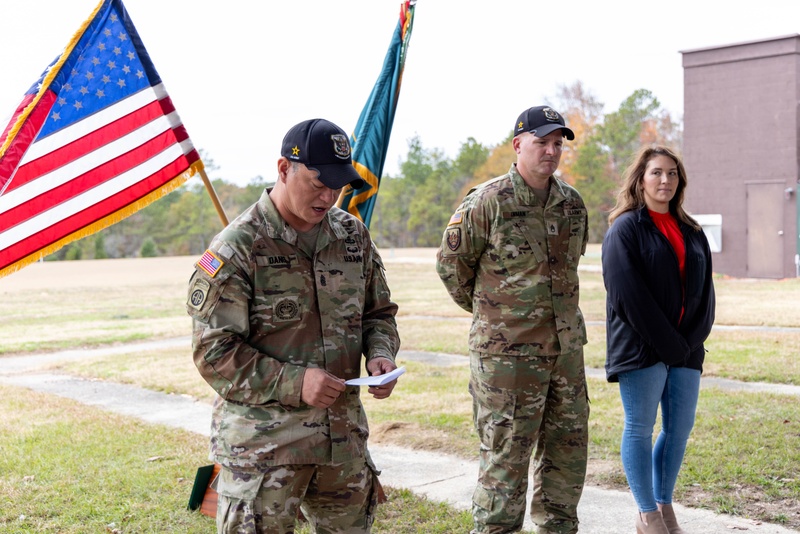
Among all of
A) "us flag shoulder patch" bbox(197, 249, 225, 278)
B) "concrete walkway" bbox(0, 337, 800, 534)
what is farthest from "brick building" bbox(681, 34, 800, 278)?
"us flag shoulder patch" bbox(197, 249, 225, 278)

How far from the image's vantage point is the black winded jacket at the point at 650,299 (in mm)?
3697

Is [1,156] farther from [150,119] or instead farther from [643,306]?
[643,306]

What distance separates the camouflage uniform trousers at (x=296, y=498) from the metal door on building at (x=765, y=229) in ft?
67.1

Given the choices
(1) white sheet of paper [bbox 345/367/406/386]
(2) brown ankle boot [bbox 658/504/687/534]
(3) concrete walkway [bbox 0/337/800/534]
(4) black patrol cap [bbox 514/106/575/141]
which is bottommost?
(3) concrete walkway [bbox 0/337/800/534]

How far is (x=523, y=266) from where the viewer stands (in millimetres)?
3738

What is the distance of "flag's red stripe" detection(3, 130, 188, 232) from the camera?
4.18 metres

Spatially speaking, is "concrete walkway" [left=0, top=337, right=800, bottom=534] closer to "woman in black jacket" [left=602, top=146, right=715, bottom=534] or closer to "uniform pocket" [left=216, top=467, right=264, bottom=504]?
"woman in black jacket" [left=602, top=146, right=715, bottom=534]

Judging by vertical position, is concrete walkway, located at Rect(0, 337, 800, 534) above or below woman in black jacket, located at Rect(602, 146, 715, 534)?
below

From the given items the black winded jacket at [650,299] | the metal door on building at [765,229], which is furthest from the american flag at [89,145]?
the metal door on building at [765,229]

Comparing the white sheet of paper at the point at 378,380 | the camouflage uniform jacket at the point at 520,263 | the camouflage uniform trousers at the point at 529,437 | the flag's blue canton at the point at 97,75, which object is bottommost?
the camouflage uniform trousers at the point at 529,437

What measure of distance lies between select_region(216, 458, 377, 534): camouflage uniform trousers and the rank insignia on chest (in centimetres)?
147

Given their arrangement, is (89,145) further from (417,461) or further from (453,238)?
(417,461)

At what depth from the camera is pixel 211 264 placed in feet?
8.09

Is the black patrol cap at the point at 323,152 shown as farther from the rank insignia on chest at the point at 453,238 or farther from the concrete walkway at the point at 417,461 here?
the concrete walkway at the point at 417,461
